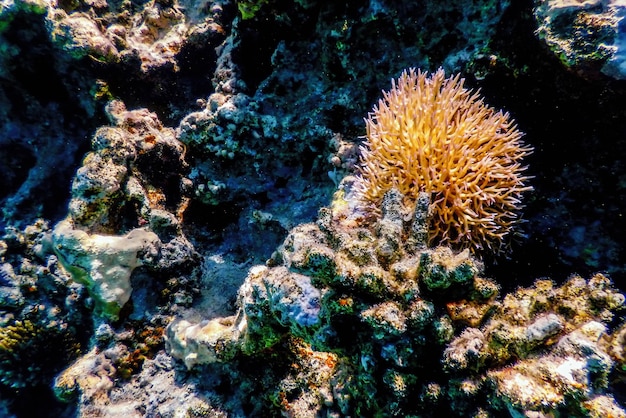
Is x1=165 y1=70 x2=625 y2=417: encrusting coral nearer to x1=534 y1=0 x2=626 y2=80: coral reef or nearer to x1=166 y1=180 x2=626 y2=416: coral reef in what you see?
x1=166 y1=180 x2=626 y2=416: coral reef

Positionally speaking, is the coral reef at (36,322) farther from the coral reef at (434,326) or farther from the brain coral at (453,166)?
the brain coral at (453,166)

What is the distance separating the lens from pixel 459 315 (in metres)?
1.87

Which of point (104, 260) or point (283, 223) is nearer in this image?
point (104, 260)

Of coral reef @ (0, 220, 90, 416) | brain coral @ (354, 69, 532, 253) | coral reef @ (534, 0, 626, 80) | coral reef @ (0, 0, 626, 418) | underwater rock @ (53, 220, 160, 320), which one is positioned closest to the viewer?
coral reef @ (0, 0, 626, 418)

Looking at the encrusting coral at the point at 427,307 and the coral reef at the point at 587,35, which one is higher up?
the coral reef at the point at 587,35

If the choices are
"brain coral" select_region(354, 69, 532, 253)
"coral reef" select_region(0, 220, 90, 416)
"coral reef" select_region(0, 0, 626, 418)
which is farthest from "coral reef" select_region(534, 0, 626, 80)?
"coral reef" select_region(0, 220, 90, 416)

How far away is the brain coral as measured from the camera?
7.56ft

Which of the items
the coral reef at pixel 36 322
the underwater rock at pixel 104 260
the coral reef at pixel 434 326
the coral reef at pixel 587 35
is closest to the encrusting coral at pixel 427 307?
the coral reef at pixel 434 326

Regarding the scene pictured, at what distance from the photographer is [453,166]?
2.34m

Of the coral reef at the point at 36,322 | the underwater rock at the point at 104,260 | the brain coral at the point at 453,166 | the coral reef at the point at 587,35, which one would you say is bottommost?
the coral reef at the point at 36,322

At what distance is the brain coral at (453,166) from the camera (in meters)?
2.30

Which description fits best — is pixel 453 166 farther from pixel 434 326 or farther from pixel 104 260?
pixel 104 260

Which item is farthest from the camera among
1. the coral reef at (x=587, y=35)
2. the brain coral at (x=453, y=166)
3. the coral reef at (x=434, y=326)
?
the brain coral at (x=453, y=166)

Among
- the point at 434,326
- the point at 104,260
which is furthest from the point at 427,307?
the point at 104,260
